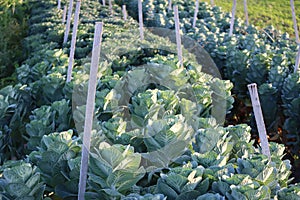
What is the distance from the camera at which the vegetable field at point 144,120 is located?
1982mm

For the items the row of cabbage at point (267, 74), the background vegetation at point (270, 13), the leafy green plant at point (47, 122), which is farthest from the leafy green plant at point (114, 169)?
the background vegetation at point (270, 13)

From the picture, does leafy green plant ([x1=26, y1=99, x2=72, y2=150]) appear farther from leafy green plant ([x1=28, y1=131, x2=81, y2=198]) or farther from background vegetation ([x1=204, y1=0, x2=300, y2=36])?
background vegetation ([x1=204, y1=0, x2=300, y2=36])

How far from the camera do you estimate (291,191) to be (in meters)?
2.04

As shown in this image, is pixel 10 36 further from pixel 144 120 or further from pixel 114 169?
pixel 114 169

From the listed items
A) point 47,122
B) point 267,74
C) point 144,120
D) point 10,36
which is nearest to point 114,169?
point 144,120

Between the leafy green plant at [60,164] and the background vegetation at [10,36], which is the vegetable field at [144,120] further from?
the background vegetation at [10,36]

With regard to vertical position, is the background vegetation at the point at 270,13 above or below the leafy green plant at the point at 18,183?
above

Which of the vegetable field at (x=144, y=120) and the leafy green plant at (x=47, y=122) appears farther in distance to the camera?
the leafy green plant at (x=47, y=122)

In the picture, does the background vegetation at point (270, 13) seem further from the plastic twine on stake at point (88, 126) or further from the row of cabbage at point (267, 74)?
the plastic twine on stake at point (88, 126)

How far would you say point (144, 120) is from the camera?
8.64 ft

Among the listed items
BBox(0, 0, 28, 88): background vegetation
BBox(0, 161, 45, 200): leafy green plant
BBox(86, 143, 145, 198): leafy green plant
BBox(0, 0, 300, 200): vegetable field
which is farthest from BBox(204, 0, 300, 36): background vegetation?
BBox(0, 161, 45, 200): leafy green plant

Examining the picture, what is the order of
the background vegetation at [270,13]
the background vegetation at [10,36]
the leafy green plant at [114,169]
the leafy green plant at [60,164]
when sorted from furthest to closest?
the background vegetation at [270,13], the background vegetation at [10,36], the leafy green plant at [60,164], the leafy green plant at [114,169]

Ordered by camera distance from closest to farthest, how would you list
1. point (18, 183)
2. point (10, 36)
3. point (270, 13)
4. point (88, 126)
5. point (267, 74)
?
point (18, 183), point (88, 126), point (267, 74), point (10, 36), point (270, 13)

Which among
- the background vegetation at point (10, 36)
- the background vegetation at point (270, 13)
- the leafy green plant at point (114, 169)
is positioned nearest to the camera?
the leafy green plant at point (114, 169)
